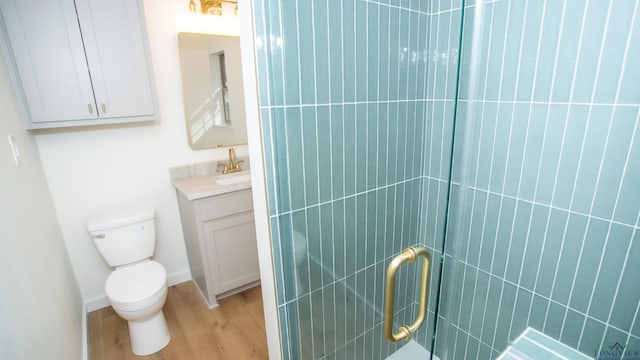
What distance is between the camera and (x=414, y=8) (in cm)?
125

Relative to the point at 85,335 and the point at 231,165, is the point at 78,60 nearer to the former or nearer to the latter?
the point at 231,165

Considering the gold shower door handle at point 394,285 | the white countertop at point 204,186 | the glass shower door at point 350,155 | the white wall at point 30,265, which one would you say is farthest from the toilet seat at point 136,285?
the gold shower door handle at point 394,285

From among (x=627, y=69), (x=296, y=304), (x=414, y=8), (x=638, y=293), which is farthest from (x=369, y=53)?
(x=638, y=293)

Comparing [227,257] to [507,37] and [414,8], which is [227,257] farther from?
[507,37]

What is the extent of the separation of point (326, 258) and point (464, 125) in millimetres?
705

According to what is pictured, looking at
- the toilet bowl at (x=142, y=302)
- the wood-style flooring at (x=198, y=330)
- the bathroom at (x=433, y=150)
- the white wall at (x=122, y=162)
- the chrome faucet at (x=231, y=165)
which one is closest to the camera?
the bathroom at (x=433, y=150)

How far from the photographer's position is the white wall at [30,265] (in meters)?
0.93

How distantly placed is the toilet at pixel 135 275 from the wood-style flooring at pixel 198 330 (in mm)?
97

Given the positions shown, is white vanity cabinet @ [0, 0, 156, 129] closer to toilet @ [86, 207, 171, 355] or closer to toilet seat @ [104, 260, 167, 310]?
toilet @ [86, 207, 171, 355]

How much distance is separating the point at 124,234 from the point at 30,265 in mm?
780

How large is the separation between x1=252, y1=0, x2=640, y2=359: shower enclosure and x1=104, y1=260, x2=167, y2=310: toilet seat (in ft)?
3.13

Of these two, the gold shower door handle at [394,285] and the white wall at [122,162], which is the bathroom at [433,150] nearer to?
the white wall at [122,162]

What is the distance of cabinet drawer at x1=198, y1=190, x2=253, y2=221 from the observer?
6.58 feet

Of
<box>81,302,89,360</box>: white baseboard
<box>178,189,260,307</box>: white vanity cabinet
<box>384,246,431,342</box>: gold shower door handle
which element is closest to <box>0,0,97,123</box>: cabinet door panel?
<box>178,189,260,307</box>: white vanity cabinet
